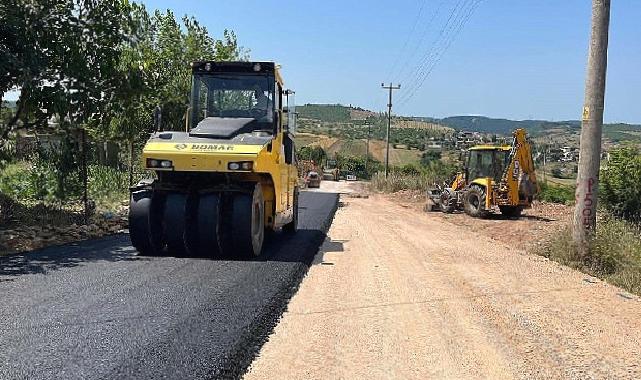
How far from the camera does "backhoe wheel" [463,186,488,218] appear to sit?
20.4m

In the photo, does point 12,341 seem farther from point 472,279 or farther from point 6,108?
point 6,108

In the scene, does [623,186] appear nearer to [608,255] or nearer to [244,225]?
[608,255]

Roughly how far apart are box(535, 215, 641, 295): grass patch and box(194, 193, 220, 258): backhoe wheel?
18.5ft

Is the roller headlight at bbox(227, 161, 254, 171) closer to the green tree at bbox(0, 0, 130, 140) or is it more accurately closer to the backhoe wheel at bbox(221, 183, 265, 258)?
the backhoe wheel at bbox(221, 183, 265, 258)

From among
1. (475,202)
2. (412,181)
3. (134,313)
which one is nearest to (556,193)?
(412,181)

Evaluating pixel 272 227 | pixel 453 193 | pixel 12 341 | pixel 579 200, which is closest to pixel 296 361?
pixel 12 341

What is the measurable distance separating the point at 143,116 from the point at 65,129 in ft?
17.0

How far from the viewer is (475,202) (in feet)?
69.2

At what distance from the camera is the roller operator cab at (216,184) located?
8.93 meters

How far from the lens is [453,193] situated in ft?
75.8

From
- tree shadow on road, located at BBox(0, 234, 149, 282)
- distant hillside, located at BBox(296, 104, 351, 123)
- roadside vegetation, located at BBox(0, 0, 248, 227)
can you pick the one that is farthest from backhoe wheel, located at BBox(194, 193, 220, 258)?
distant hillside, located at BBox(296, 104, 351, 123)

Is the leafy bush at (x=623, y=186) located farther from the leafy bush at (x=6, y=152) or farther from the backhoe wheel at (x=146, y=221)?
the leafy bush at (x=6, y=152)

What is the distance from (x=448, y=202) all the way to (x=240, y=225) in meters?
15.5

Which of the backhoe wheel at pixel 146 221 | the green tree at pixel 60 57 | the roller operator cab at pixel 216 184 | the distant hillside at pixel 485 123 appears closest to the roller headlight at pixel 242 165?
the roller operator cab at pixel 216 184
